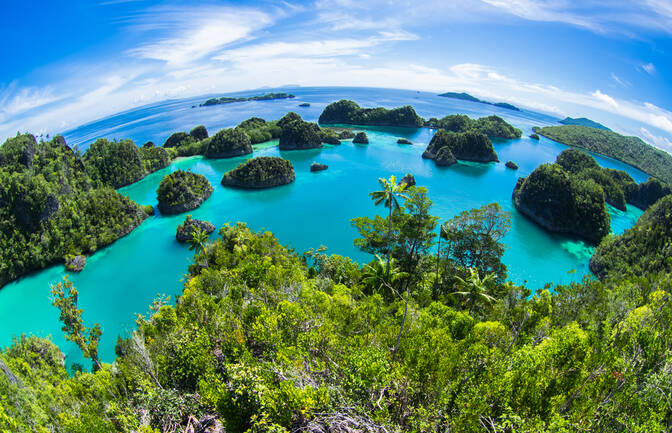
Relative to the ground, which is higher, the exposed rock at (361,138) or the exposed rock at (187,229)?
the exposed rock at (361,138)

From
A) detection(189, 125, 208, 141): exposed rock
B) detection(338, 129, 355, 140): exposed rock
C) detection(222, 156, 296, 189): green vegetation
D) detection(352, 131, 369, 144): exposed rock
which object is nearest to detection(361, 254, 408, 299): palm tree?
detection(222, 156, 296, 189): green vegetation

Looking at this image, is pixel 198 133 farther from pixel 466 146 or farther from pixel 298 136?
pixel 466 146

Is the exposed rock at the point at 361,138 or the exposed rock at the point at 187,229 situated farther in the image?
the exposed rock at the point at 361,138

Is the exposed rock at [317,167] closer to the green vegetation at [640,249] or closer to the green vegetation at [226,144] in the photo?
the green vegetation at [226,144]

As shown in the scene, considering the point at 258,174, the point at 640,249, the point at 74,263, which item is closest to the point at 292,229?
the point at 258,174

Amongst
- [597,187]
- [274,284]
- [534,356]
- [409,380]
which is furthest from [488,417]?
[597,187]

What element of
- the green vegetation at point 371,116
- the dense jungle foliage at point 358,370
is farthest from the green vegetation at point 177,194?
the green vegetation at point 371,116
